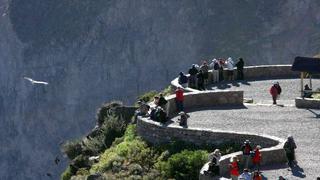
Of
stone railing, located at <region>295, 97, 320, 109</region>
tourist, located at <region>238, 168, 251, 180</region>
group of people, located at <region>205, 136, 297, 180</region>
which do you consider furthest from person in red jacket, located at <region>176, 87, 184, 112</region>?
tourist, located at <region>238, 168, 251, 180</region>

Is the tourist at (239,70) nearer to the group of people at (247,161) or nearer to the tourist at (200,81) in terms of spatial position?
the tourist at (200,81)

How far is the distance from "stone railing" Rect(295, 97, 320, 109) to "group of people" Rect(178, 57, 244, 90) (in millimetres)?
6030

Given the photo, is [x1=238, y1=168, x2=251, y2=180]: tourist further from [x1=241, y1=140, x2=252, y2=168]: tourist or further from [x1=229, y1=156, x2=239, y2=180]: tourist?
[x1=241, y1=140, x2=252, y2=168]: tourist

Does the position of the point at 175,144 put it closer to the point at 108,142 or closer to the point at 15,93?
the point at 108,142

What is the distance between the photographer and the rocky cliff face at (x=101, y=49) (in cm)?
17500

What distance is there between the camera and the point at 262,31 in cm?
17812

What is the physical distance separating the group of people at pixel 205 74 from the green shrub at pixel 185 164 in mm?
13490

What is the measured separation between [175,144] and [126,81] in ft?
501

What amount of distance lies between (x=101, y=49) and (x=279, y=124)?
157210 mm

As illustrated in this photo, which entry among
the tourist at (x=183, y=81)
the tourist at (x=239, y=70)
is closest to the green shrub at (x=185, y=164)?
the tourist at (x=183, y=81)

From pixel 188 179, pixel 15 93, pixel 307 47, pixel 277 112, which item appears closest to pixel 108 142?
pixel 277 112

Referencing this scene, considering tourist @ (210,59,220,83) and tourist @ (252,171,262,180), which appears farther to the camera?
tourist @ (210,59,220,83)

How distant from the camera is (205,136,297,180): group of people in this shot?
23.0 metres

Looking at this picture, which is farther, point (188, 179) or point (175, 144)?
point (175, 144)
